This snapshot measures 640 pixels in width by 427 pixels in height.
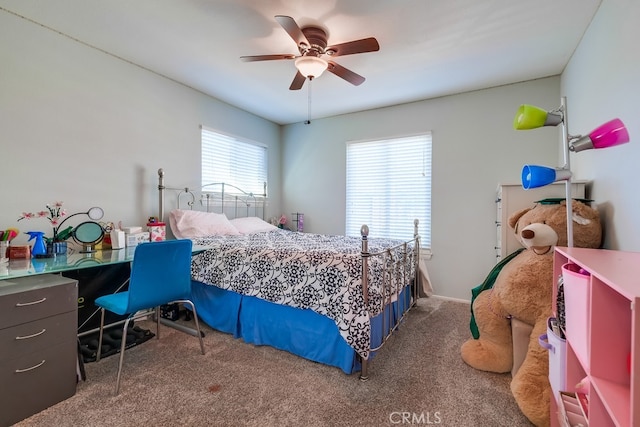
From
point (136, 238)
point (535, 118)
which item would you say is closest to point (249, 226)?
point (136, 238)

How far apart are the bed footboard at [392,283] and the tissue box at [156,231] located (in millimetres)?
2029

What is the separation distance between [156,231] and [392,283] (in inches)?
88.4

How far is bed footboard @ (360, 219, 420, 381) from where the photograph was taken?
5.93 ft

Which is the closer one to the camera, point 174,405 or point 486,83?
point 174,405

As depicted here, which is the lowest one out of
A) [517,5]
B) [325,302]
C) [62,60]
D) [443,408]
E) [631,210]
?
[443,408]

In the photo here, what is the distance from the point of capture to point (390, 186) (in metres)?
4.01

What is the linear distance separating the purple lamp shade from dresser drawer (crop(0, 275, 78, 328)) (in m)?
2.80

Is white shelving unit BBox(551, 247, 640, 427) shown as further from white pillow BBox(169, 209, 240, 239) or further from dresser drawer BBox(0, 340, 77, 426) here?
white pillow BBox(169, 209, 240, 239)

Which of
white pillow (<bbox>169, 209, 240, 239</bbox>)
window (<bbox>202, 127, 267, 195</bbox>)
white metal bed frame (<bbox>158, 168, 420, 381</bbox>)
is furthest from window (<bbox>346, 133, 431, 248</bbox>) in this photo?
white pillow (<bbox>169, 209, 240, 239</bbox>)

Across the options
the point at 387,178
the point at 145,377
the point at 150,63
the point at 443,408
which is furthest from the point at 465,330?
the point at 150,63

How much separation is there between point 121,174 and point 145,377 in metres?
1.89

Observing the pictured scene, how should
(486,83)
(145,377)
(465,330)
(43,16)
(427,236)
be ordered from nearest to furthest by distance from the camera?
1. (145,377)
2. (43,16)
3. (465,330)
4. (486,83)
5. (427,236)

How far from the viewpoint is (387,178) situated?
4.02 meters

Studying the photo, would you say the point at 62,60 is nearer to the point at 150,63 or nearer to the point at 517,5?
the point at 150,63
